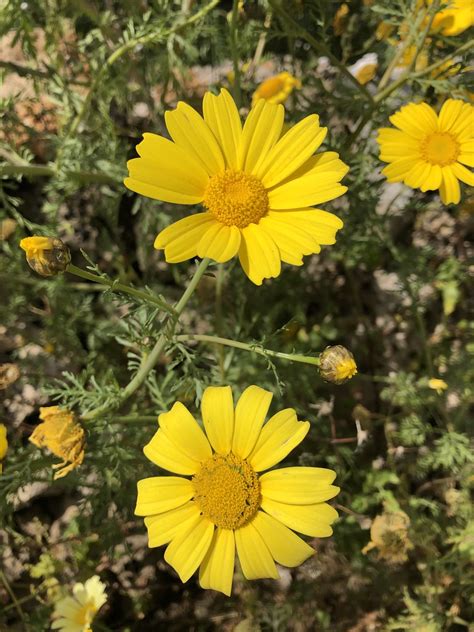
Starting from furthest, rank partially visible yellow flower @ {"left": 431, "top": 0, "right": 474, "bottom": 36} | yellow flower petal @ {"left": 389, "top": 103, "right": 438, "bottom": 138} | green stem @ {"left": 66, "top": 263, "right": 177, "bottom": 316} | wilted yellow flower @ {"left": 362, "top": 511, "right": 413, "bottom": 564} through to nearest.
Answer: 1. wilted yellow flower @ {"left": 362, "top": 511, "right": 413, "bottom": 564}
2. partially visible yellow flower @ {"left": 431, "top": 0, "right": 474, "bottom": 36}
3. yellow flower petal @ {"left": 389, "top": 103, "right": 438, "bottom": 138}
4. green stem @ {"left": 66, "top": 263, "right": 177, "bottom": 316}

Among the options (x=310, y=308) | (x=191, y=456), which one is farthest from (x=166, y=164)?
(x=310, y=308)

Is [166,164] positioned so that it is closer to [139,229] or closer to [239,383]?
[239,383]

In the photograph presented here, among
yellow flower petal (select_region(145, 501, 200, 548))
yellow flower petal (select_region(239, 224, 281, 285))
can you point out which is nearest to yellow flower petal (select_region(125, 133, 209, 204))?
yellow flower petal (select_region(239, 224, 281, 285))

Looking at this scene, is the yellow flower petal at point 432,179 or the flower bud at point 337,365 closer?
the flower bud at point 337,365

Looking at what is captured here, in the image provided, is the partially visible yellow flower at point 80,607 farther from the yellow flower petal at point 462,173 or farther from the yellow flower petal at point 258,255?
the yellow flower petal at point 462,173

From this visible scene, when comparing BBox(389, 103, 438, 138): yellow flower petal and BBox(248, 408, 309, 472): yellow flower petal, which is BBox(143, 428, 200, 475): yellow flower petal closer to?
BBox(248, 408, 309, 472): yellow flower petal

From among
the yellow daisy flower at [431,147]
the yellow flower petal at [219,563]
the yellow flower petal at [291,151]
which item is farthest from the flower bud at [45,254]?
the yellow daisy flower at [431,147]
